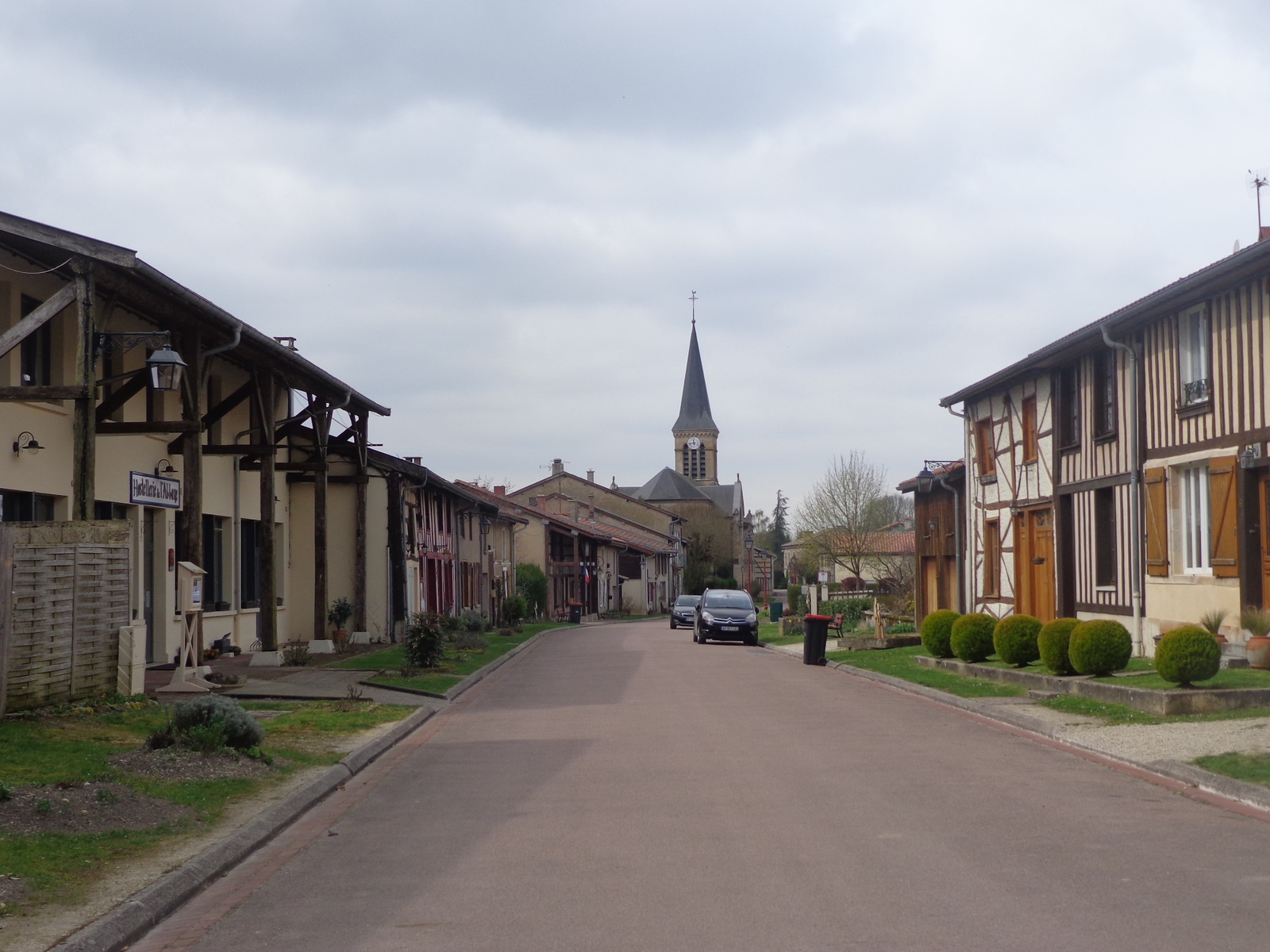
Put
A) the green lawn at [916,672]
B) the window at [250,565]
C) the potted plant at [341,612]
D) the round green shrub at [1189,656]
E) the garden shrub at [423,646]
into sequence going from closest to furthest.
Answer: the round green shrub at [1189,656]
the green lawn at [916,672]
the garden shrub at [423,646]
the window at [250,565]
the potted plant at [341,612]

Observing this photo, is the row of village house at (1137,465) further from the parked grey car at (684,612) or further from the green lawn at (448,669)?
the parked grey car at (684,612)

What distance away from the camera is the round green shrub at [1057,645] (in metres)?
17.1

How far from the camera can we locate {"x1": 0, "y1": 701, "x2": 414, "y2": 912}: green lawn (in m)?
6.82

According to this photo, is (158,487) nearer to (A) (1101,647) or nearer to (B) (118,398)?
(B) (118,398)

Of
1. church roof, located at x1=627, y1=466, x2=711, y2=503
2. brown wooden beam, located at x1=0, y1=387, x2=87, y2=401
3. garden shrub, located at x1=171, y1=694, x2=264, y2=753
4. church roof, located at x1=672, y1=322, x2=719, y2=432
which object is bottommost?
garden shrub, located at x1=171, y1=694, x2=264, y2=753

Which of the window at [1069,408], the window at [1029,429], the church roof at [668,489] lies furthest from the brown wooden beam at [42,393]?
the church roof at [668,489]

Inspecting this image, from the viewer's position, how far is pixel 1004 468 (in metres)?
27.4

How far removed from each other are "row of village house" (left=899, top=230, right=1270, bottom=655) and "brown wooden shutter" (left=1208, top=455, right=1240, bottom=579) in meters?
0.02

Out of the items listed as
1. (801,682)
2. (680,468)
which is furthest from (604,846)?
(680,468)

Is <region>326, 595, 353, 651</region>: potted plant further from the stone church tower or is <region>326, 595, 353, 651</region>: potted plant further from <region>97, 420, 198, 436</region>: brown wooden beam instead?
the stone church tower

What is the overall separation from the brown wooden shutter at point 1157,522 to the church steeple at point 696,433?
110 metres

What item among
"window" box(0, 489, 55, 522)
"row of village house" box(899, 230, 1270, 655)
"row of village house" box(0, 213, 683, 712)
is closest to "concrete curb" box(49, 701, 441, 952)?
"row of village house" box(0, 213, 683, 712)

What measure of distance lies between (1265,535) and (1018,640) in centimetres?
367

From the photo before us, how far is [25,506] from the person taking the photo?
1723 centimetres
